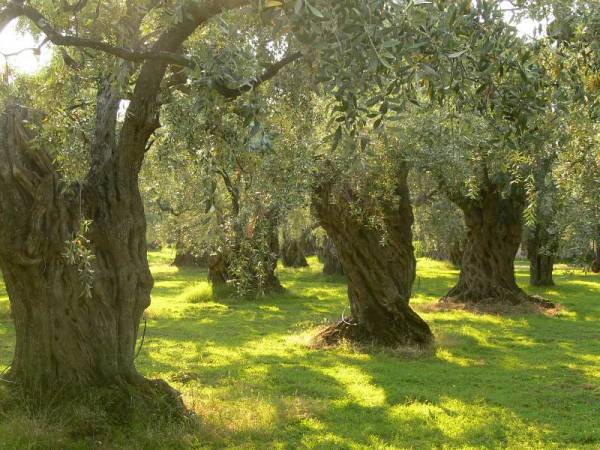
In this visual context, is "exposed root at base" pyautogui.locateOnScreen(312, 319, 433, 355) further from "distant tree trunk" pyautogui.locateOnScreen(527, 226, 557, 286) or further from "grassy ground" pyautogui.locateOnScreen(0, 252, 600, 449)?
"distant tree trunk" pyautogui.locateOnScreen(527, 226, 557, 286)

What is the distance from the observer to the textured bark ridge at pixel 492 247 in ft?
84.4

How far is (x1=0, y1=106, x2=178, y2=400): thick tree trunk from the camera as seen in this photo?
28.2 ft

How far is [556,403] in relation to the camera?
39.4 feet

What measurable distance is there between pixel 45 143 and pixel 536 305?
70.6 feet

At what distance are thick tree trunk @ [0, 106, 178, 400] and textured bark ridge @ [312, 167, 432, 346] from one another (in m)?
7.32

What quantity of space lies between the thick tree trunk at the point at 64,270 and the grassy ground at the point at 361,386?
80 cm

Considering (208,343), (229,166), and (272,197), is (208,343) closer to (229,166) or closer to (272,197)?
(272,197)

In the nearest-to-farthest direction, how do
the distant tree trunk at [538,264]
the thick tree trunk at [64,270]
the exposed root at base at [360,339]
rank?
the thick tree trunk at [64,270] < the exposed root at base at [360,339] < the distant tree trunk at [538,264]

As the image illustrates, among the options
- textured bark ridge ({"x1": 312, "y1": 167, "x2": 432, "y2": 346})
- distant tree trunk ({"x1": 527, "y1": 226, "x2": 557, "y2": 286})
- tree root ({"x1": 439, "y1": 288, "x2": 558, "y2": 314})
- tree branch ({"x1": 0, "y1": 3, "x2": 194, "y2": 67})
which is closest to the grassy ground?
textured bark ridge ({"x1": 312, "y1": 167, "x2": 432, "y2": 346})

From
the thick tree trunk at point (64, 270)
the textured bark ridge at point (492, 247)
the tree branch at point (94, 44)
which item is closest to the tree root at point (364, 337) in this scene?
the thick tree trunk at point (64, 270)

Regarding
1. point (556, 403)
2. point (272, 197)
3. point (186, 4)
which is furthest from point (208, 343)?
point (186, 4)

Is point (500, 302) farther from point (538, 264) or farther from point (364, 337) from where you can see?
point (364, 337)

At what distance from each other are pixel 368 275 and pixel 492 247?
11329mm

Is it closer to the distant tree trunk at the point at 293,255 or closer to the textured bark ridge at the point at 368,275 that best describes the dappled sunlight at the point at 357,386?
the textured bark ridge at the point at 368,275
